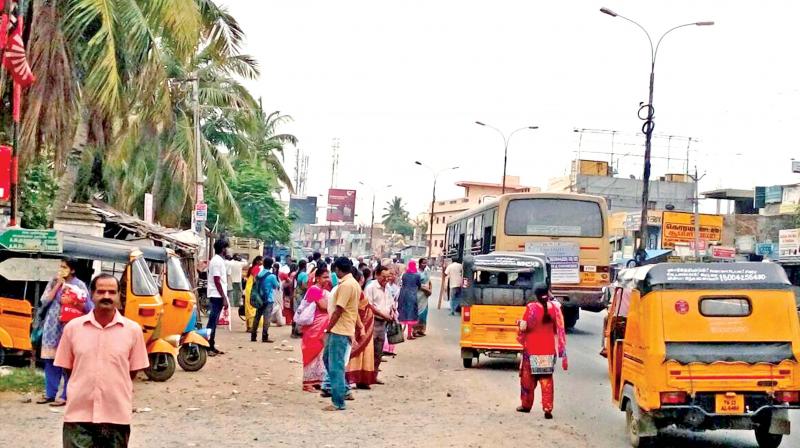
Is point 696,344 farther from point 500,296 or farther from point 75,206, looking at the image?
point 75,206

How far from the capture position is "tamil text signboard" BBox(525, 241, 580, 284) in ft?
78.2

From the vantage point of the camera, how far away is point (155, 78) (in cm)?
1823

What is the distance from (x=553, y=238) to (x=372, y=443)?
14859 mm

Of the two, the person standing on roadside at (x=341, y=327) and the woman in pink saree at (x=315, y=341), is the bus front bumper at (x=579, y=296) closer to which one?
the woman in pink saree at (x=315, y=341)

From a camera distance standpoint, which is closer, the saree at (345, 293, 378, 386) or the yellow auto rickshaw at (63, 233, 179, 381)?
the yellow auto rickshaw at (63, 233, 179, 381)

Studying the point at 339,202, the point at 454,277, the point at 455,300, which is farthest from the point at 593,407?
the point at 339,202

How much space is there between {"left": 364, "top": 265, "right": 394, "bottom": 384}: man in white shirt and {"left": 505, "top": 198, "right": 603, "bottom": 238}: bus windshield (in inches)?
383

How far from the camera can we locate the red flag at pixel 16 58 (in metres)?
14.4

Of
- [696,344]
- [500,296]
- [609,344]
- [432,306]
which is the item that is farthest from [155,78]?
[432,306]

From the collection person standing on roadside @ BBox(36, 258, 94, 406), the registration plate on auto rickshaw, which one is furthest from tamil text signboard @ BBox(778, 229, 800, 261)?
person standing on roadside @ BBox(36, 258, 94, 406)

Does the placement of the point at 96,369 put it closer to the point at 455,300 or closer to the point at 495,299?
the point at 495,299

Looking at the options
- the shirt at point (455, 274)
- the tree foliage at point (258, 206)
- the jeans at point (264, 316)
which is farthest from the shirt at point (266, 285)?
the tree foliage at point (258, 206)

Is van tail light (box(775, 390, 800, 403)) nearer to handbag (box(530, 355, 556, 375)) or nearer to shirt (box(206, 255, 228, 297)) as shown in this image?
handbag (box(530, 355, 556, 375))

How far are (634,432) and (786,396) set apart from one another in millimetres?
1444
